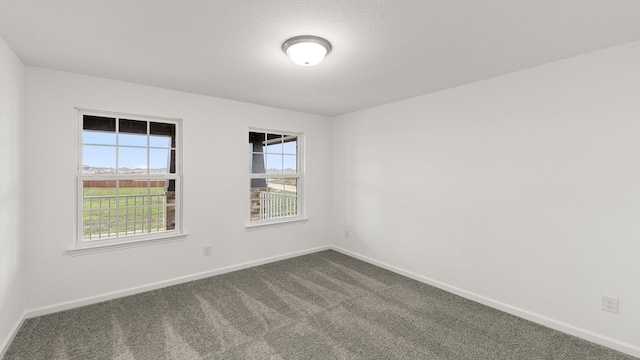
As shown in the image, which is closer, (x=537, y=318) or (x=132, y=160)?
(x=537, y=318)

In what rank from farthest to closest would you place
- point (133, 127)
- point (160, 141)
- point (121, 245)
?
point (160, 141) → point (133, 127) → point (121, 245)

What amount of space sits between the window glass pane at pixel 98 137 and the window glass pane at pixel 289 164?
2.17 metres

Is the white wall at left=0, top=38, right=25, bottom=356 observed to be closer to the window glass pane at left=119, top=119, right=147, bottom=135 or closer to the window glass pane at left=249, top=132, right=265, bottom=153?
the window glass pane at left=119, top=119, right=147, bottom=135

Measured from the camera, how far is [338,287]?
3.25 metres

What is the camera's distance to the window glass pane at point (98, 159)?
9.62ft

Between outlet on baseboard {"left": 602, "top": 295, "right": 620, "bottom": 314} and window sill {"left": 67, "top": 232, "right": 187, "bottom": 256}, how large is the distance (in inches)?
158

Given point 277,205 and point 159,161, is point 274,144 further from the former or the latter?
point 159,161

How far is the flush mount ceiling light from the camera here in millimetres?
1992

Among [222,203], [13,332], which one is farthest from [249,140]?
[13,332]

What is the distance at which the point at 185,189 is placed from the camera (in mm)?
3389

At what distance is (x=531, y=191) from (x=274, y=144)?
3.24 meters

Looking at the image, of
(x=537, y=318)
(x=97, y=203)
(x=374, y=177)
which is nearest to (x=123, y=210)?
(x=97, y=203)

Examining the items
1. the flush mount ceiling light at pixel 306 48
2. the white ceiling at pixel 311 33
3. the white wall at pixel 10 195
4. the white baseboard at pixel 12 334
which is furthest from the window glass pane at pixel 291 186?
the white baseboard at pixel 12 334

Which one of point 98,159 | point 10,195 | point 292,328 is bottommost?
point 292,328
